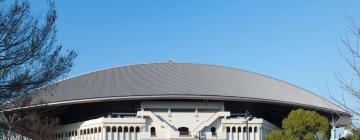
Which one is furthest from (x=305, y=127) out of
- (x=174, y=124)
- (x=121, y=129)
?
(x=121, y=129)

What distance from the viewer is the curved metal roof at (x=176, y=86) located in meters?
78.3

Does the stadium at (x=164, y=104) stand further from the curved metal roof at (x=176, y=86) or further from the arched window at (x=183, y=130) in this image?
the arched window at (x=183, y=130)

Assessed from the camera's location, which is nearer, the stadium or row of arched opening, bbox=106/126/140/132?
row of arched opening, bbox=106/126/140/132

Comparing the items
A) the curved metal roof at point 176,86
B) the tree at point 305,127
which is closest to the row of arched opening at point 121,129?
the curved metal roof at point 176,86

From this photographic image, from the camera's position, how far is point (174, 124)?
79.6 meters

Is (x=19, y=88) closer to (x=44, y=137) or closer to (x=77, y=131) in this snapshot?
Result: (x=44, y=137)

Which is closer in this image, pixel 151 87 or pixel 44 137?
pixel 44 137

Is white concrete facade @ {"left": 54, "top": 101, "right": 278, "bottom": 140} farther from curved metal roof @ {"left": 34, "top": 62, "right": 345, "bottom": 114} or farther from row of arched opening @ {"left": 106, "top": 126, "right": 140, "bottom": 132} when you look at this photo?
curved metal roof @ {"left": 34, "top": 62, "right": 345, "bottom": 114}

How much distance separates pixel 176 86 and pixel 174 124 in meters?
4.74

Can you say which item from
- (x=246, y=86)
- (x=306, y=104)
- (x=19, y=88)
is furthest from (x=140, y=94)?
(x=19, y=88)

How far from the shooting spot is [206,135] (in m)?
79.2

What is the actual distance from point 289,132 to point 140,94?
780 inches

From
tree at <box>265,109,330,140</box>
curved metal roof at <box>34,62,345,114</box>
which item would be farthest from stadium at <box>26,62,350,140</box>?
tree at <box>265,109,330,140</box>

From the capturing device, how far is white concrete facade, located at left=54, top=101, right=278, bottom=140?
7762 centimetres
